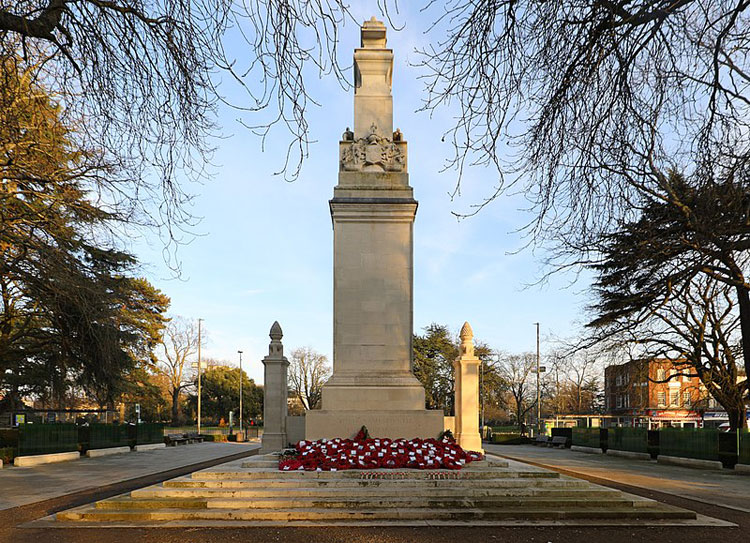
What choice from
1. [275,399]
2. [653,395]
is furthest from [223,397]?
[275,399]


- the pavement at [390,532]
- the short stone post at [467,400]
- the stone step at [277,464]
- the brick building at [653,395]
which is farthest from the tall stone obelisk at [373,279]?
the brick building at [653,395]

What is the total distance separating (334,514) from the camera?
9.73 meters

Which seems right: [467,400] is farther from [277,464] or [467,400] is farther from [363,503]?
[363,503]

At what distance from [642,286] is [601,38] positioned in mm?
20547

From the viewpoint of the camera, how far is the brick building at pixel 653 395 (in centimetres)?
2819

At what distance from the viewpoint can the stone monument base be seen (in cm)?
1361

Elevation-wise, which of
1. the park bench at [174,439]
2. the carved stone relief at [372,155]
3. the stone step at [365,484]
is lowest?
the park bench at [174,439]

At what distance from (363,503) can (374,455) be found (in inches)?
74.1

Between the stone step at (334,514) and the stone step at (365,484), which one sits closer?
the stone step at (334,514)

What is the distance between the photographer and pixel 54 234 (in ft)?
53.1

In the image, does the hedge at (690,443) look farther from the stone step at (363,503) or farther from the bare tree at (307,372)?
the bare tree at (307,372)

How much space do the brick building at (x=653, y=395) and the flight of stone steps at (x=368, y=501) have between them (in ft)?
55.0

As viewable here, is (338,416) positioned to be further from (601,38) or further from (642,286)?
(642,286)

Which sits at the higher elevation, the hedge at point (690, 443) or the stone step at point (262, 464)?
the stone step at point (262, 464)
